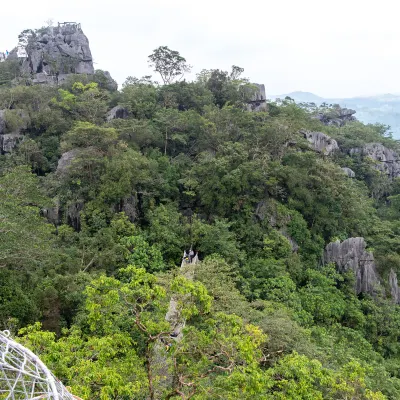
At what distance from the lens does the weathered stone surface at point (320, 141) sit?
64.0 feet

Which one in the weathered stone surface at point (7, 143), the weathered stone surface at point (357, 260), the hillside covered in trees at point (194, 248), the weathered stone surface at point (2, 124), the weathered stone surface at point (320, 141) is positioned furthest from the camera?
the weathered stone surface at point (320, 141)

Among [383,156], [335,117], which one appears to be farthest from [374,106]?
[383,156]

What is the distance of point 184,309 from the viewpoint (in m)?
5.71

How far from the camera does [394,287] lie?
15.1 m

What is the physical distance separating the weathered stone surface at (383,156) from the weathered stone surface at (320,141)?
14.7ft

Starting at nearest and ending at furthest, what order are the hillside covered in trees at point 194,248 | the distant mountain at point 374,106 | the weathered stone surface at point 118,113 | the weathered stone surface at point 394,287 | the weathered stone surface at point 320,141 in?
the hillside covered in trees at point 194,248
the weathered stone surface at point 394,287
the weathered stone surface at point 118,113
the weathered stone surface at point 320,141
the distant mountain at point 374,106

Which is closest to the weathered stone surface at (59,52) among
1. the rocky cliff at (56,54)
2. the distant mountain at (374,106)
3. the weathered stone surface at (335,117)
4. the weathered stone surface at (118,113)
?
the rocky cliff at (56,54)

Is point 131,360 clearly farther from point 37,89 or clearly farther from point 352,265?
point 37,89

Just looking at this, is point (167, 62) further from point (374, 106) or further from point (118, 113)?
point (374, 106)

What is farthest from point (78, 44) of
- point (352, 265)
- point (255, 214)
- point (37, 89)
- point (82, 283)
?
point (352, 265)

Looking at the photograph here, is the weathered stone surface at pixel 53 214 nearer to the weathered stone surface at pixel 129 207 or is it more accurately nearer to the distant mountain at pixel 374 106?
the weathered stone surface at pixel 129 207

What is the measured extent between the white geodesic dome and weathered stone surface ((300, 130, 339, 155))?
1815 centimetres

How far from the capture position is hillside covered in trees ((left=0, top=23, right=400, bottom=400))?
5.75 metres

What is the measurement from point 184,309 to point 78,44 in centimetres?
2806
